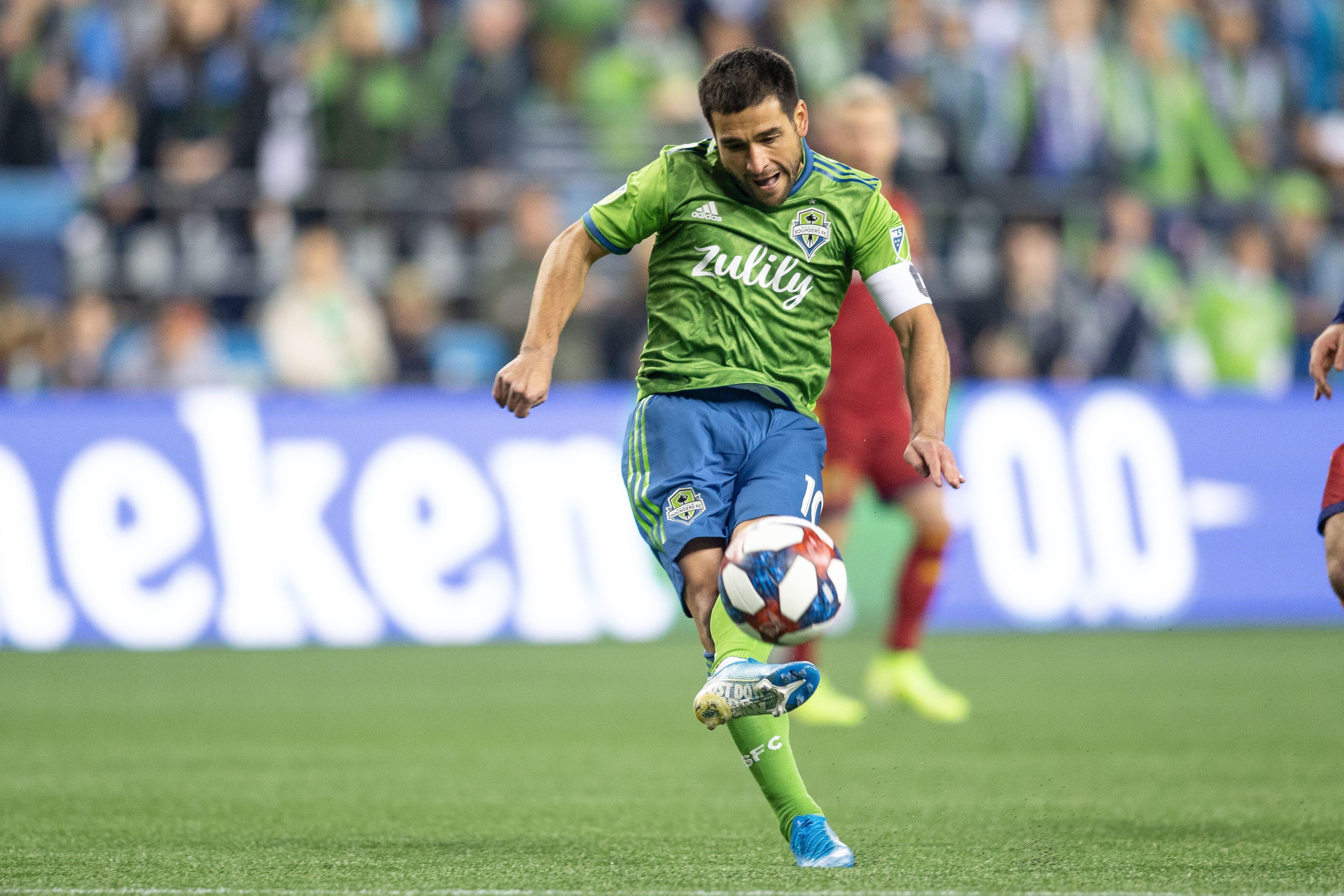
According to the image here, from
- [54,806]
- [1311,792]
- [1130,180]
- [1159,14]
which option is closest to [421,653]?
[54,806]

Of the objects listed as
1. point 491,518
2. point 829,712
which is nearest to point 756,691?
point 829,712

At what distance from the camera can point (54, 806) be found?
586cm

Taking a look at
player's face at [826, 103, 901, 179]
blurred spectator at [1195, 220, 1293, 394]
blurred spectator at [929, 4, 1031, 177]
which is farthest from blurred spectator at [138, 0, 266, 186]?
blurred spectator at [1195, 220, 1293, 394]

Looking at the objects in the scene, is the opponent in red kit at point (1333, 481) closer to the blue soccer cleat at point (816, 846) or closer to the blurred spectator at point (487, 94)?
the blue soccer cleat at point (816, 846)

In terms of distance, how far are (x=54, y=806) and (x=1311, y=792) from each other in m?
4.02

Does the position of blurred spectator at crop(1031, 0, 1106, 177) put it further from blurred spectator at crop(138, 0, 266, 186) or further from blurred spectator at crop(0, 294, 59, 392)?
blurred spectator at crop(0, 294, 59, 392)

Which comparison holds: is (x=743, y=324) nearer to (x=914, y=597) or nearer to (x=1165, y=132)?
(x=914, y=597)

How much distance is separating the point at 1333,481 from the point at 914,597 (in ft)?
11.3

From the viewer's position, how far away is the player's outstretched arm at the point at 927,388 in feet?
15.0

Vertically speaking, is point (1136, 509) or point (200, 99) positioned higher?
point (200, 99)

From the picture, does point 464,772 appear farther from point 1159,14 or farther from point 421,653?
point 1159,14

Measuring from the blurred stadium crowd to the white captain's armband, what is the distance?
8470 mm

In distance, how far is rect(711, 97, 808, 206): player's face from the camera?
4.67 meters

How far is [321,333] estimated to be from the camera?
1294 cm
